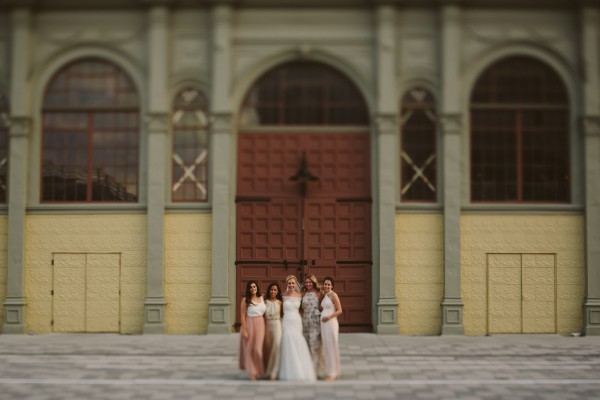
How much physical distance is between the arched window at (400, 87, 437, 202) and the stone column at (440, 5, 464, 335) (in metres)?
0.35

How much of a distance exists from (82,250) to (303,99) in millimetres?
5934

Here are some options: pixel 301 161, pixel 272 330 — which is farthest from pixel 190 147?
pixel 272 330

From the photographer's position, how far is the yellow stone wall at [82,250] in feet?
61.4

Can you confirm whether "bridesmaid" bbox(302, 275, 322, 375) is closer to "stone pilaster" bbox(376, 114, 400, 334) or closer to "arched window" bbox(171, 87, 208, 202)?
"stone pilaster" bbox(376, 114, 400, 334)

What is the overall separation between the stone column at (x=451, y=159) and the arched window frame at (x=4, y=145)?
971 cm

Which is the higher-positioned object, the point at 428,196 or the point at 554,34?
the point at 554,34

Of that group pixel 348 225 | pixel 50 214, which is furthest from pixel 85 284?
pixel 348 225

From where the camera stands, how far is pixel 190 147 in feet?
62.5

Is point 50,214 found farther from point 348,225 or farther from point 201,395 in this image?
point 201,395

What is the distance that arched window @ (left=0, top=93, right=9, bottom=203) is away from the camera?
19.2m

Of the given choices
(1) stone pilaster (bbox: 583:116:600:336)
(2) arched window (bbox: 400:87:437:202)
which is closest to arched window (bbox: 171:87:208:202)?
(2) arched window (bbox: 400:87:437:202)

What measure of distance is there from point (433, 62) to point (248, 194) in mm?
5032

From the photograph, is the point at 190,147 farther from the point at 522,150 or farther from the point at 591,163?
the point at 591,163

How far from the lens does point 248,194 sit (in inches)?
748
